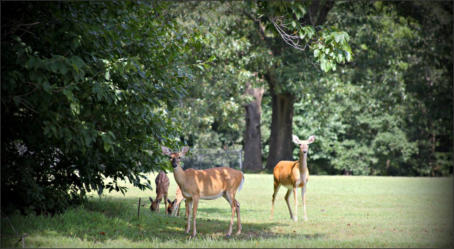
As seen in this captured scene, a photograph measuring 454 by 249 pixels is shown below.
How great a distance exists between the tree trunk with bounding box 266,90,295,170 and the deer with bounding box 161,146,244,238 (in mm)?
23804

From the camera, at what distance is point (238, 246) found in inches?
343

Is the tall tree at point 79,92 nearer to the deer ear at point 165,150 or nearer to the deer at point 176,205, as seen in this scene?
the deer ear at point 165,150

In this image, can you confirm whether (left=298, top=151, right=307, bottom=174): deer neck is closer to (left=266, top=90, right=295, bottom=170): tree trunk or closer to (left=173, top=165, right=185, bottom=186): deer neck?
(left=173, top=165, right=185, bottom=186): deer neck

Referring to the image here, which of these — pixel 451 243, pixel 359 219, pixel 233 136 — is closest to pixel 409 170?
pixel 233 136

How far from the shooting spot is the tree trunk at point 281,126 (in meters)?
35.1

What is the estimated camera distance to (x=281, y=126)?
35406 millimetres

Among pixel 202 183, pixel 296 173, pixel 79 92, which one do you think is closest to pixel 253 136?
pixel 296 173

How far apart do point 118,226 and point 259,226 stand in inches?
130

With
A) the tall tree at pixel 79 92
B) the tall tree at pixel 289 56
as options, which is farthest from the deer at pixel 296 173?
the tall tree at pixel 79 92

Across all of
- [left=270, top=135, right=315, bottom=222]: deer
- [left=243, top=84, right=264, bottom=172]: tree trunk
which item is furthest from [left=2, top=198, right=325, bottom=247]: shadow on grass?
[left=243, top=84, right=264, bottom=172]: tree trunk

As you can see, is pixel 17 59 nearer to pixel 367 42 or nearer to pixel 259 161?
pixel 367 42

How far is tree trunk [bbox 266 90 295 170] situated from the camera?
1382 inches

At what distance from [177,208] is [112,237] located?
14.4 feet

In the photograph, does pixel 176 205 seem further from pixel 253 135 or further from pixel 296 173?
pixel 253 135
